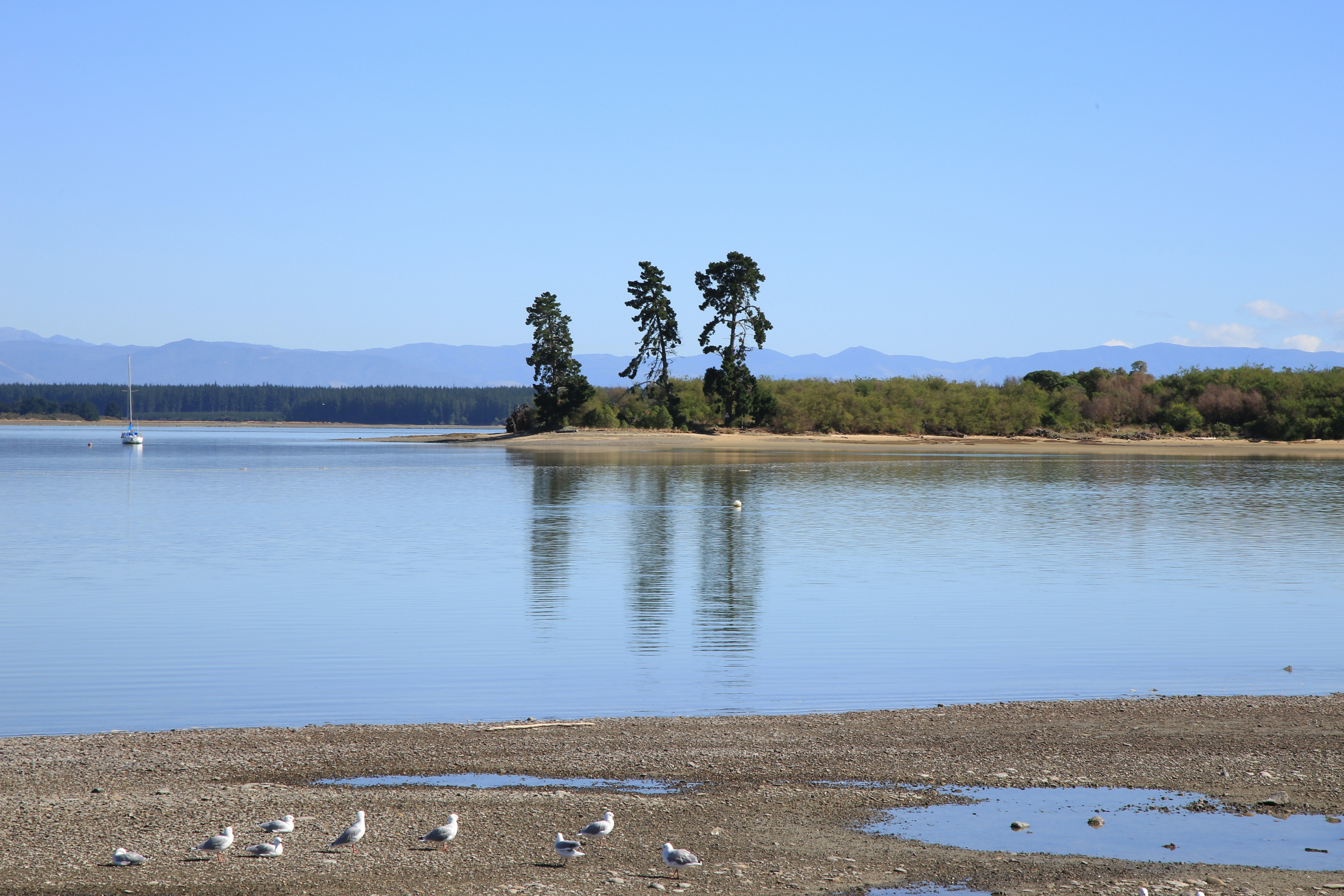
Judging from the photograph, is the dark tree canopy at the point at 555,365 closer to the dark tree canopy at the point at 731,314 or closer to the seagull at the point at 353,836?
the dark tree canopy at the point at 731,314

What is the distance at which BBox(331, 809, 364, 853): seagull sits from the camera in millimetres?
6902

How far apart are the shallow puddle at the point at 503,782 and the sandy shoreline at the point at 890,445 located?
68.3 m

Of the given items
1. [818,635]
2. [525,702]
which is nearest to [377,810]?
[525,702]

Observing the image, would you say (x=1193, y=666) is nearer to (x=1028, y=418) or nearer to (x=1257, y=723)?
(x=1257, y=723)

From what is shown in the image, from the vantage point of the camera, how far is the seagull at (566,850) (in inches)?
268

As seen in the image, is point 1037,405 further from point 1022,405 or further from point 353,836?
point 353,836

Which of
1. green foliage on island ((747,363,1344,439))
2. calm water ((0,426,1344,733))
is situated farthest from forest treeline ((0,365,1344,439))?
calm water ((0,426,1344,733))

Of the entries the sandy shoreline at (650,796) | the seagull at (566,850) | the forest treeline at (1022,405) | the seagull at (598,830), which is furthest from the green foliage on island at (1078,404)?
the seagull at (566,850)

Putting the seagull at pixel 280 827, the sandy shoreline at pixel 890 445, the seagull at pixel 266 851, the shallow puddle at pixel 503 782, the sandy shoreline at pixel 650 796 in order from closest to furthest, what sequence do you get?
the sandy shoreline at pixel 650 796 → the seagull at pixel 266 851 → the seagull at pixel 280 827 → the shallow puddle at pixel 503 782 → the sandy shoreline at pixel 890 445

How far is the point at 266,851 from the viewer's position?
22.2 feet

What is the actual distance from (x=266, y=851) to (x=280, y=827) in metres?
0.30

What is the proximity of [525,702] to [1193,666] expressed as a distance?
7.55 meters

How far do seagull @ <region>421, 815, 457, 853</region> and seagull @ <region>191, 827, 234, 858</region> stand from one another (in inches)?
44.3

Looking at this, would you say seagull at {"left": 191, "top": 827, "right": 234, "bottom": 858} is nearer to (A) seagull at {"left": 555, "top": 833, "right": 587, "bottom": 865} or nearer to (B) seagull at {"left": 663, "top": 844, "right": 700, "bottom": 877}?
(A) seagull at {"left": 555, "top": 833, "right": 587, "bottom": 865}
